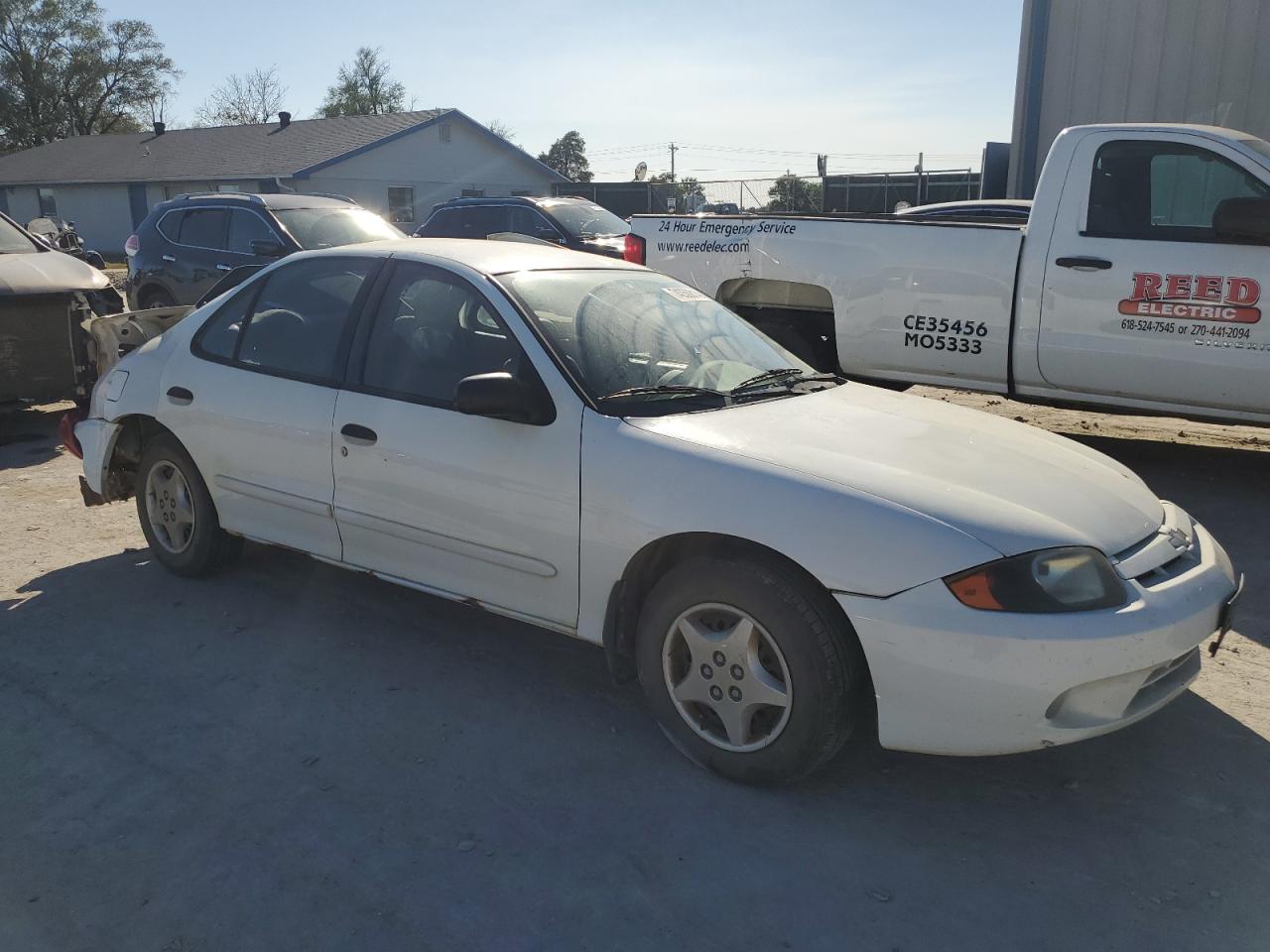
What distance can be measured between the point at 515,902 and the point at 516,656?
1.60 m

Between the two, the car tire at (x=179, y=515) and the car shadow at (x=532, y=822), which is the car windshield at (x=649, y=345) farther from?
the car tire at (x=179, y=515)

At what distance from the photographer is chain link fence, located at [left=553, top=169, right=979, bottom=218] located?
78.2 ft

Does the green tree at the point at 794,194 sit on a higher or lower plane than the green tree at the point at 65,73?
lower

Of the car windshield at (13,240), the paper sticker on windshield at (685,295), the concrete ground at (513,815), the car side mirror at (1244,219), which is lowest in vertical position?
the concrete ground at (513,815)

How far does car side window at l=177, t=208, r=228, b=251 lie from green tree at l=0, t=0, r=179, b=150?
60972 mm

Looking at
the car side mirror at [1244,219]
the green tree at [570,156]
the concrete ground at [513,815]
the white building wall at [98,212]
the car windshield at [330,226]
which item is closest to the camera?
the concrete ground at [513,815]

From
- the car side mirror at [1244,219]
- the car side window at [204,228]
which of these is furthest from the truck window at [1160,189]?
the car side window at [204,228]

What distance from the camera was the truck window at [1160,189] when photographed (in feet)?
20.5

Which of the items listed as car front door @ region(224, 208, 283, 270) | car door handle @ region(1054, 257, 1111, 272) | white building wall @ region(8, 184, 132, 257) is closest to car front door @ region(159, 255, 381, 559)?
car door handle @ region(1054, 257, 1111, 272)

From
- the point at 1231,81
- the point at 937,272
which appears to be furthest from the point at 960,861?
the point at 1231,81

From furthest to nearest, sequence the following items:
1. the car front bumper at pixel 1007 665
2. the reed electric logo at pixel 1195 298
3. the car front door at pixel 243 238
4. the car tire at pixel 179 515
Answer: the car front door at pixel 243 238, the reed electric logo at pixel 1195 298, the car tire at pixel 179 515, the car front bumper at pixel 1007 665

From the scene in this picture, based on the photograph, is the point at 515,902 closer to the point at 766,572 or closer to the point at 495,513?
the point at 766,572

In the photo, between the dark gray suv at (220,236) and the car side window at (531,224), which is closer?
the dark gray suv at (220,236)

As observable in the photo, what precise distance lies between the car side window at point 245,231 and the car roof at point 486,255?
279 inches
